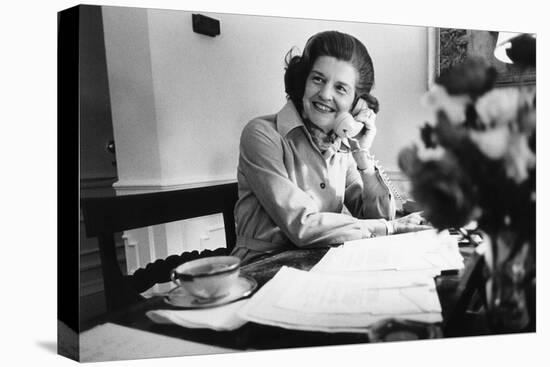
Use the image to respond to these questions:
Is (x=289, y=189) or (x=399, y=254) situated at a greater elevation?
(x=289, y=189)

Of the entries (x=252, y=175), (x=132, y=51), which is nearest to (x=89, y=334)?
(x=252, y=175)

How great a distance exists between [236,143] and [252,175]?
0.26 feet

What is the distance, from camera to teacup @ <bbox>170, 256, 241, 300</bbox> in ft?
3.74

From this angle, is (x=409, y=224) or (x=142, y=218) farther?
(x=409, y=224)

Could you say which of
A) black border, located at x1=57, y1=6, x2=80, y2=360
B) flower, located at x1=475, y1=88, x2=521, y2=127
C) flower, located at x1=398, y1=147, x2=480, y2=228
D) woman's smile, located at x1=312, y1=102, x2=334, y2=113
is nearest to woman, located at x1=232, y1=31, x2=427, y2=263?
woman's smile, located at x1=312, y1=102, x2=334, y2=113

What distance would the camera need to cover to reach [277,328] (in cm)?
116

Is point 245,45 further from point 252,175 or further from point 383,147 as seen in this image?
point 383,147

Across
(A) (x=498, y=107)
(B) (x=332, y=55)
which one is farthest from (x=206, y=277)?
(A) (x=498, y=107)

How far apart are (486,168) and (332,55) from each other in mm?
425

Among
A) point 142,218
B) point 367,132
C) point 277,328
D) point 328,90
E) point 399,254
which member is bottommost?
point 277,328

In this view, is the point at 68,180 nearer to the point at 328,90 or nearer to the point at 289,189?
the point at 289,189

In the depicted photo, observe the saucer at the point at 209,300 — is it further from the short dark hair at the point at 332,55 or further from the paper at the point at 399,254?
the short dark hair at the point at 332,55

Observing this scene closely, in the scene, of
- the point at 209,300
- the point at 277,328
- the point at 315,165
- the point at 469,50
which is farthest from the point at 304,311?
the point at 469,50

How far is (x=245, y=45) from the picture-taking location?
1192 millimetres
